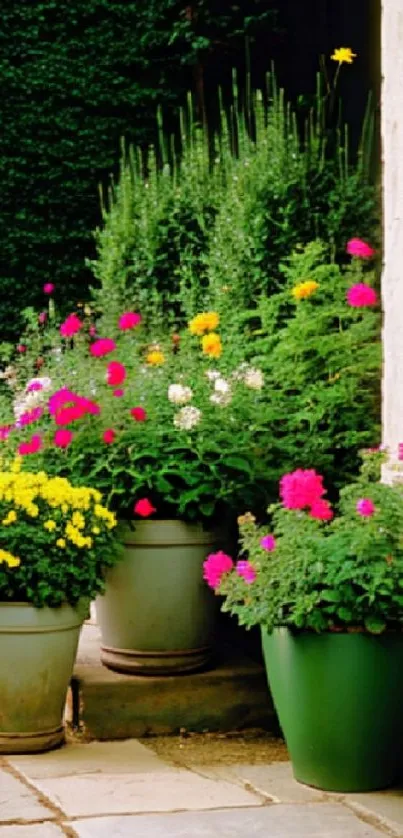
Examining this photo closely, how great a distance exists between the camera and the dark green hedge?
1002 centimetres

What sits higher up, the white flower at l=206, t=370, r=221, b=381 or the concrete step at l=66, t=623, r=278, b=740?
the white flower at l=206, t=370, r=221, b=381

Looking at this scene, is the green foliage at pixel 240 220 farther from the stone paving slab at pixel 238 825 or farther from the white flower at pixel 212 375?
the stone paving slab at pixel 238 825

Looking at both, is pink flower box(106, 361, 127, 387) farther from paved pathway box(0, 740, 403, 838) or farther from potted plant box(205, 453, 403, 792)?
paved pathway box(0, 740, 403, 838)

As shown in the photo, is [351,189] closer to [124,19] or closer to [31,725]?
[31,725]

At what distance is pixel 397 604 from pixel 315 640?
0.82ft

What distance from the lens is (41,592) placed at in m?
4.36

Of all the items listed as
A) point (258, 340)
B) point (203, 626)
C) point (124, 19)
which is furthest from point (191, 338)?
point (124, 19)

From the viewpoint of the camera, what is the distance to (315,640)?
3.93 meters

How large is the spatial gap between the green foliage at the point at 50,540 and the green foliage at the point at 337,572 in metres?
0.53

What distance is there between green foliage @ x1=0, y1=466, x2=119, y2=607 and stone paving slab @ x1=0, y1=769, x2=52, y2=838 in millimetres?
593

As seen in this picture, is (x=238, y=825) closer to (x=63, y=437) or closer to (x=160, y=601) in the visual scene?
(x=160, y=601)

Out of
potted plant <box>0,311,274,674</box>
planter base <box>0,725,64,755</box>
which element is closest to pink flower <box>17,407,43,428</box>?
potted plant <box>0,311,274,674</box>

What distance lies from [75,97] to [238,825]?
24.5ft

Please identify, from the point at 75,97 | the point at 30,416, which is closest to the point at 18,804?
the point at 30,416
